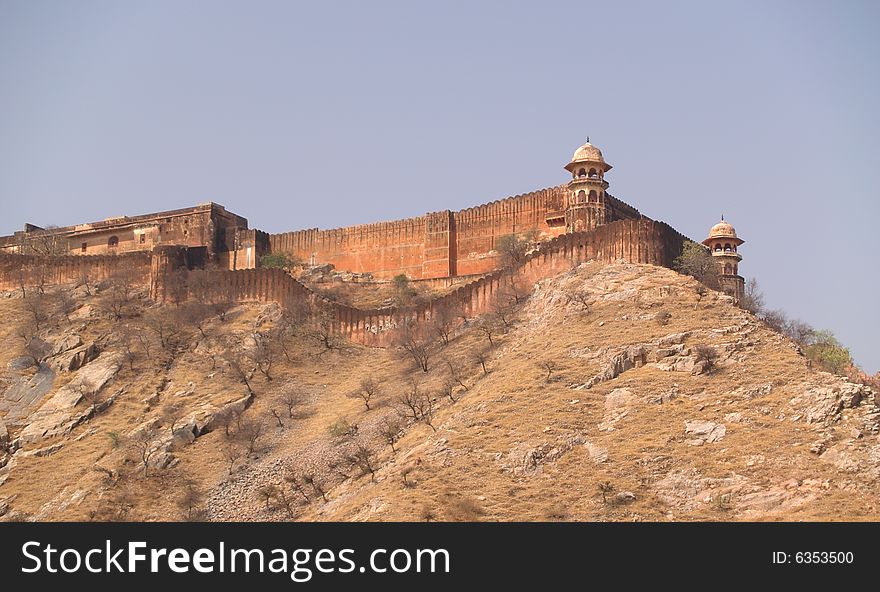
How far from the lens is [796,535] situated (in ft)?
101

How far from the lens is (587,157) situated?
62.7m

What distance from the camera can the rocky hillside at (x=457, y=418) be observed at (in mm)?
38125

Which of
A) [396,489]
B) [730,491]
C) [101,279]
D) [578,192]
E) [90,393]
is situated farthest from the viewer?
[101,279]

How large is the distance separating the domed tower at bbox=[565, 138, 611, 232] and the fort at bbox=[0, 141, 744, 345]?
0.18 feet

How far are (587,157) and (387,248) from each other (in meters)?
13.8

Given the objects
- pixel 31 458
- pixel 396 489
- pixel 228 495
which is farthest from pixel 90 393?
pixel 396 489

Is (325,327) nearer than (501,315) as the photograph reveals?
No

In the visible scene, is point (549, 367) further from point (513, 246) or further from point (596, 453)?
point (513, 246)

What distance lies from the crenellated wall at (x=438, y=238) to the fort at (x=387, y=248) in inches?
2.2

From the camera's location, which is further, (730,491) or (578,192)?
(578,192)

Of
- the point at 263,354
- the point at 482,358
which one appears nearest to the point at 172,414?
the point at 263,354

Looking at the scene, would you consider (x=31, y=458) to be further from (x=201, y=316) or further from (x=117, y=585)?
(x=117, y=585)

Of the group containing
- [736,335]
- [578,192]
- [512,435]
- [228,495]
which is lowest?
[228,495]

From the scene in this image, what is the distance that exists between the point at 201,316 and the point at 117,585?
3563 centimetres
